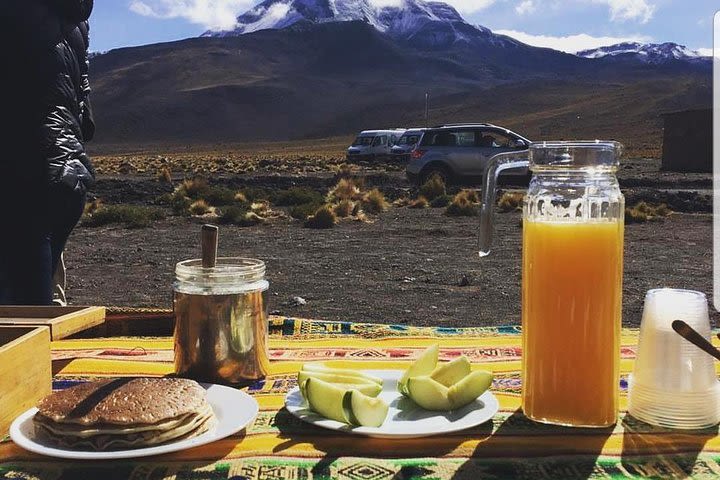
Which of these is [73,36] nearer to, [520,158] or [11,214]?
[11,214]

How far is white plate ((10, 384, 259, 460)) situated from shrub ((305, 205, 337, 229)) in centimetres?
1106

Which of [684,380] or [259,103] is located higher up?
[259,103]

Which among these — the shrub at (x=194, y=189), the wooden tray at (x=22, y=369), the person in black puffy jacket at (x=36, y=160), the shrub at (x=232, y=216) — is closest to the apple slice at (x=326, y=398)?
the wooden tray at (x=22, y=369)

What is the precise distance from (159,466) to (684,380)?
0.84m

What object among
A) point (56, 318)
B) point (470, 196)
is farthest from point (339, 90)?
point (56, 318)

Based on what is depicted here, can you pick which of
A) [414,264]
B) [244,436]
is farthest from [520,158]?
[414,264]

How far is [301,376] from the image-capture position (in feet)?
4.57

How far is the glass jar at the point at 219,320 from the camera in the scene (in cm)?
147

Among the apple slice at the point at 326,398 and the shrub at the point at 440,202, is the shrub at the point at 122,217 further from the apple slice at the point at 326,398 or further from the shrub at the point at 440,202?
the apple slice at the point at 326,398

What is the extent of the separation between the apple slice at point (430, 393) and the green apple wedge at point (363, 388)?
0.07 metres

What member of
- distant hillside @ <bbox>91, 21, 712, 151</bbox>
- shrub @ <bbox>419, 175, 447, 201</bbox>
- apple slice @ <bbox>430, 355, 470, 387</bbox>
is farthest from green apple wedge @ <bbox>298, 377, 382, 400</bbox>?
distant hillside @ <bbox>91, 21, 712, 151</bbox>

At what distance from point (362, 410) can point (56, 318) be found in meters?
0.74

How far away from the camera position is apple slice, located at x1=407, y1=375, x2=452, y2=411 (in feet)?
4.46

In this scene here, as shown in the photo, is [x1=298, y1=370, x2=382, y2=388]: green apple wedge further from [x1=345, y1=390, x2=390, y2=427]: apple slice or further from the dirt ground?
the dirt ground
